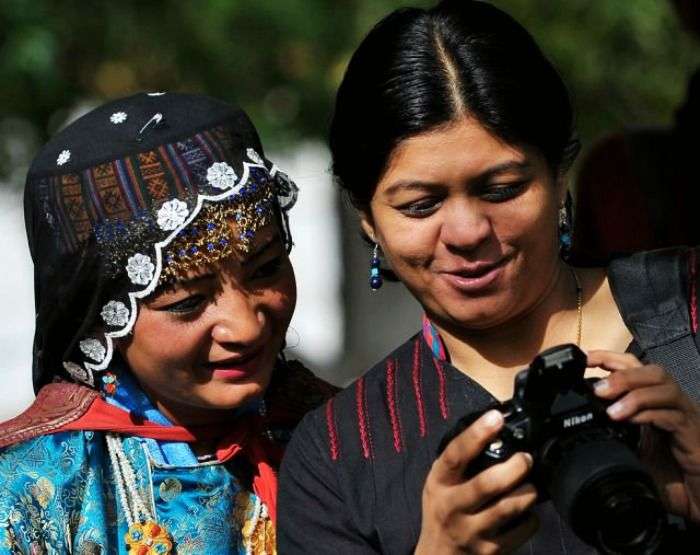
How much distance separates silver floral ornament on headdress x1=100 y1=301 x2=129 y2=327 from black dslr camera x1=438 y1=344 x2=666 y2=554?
92 cm

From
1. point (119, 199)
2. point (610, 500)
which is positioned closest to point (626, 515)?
point (610, 500)

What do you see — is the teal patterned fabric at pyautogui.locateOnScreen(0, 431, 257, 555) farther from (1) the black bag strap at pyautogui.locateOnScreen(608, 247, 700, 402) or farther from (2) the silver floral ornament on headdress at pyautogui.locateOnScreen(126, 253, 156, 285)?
(1) the black bag strap at pyautogui.locateOnScreen(608, 247, 700, 402)

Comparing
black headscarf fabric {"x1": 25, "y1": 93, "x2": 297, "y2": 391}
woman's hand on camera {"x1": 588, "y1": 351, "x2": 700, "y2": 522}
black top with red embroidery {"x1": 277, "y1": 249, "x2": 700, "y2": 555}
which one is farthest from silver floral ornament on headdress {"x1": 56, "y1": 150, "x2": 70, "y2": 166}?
woman's hand on camera {"x1": 588, "y1": 351, "x2": 700, "y2": 522}

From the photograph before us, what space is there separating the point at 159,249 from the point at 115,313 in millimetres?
181

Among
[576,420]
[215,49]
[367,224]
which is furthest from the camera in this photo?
[215,49]

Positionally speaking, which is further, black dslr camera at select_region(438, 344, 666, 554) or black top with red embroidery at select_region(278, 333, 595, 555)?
black top with red embroidery at select_region(278, 333, 595, 555)

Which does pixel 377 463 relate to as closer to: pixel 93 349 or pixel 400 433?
pixel 400 433

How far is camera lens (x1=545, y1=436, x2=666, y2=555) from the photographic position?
229cm

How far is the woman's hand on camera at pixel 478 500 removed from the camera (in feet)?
7.78

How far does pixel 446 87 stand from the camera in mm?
Result: 2717

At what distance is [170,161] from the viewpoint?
3133 millimetres

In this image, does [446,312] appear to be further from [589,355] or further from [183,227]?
[183,227]

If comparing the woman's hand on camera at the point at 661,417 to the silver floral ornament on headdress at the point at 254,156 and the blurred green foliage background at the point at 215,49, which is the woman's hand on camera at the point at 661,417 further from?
the blurred green foliage background at the point at 215,49

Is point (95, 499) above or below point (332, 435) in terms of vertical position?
below
